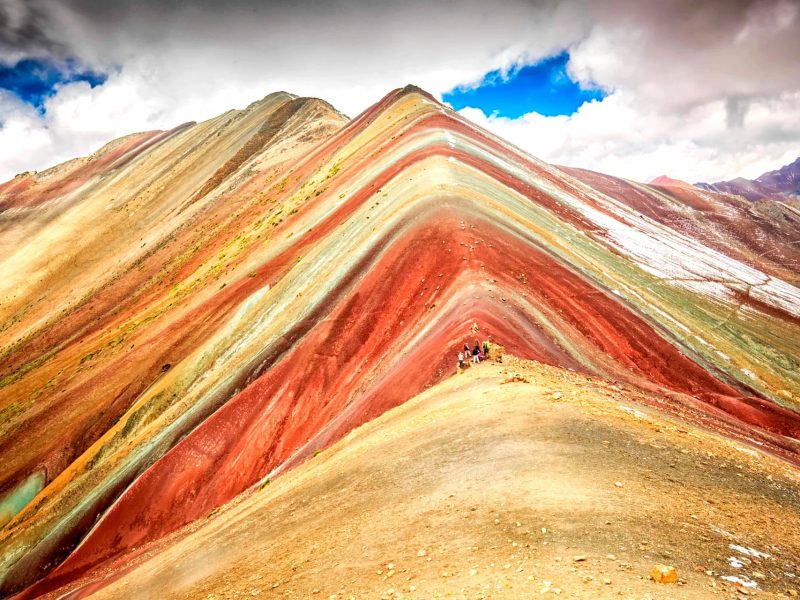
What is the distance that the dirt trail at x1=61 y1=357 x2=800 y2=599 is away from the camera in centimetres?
793

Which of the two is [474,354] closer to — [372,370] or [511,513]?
[372,370]

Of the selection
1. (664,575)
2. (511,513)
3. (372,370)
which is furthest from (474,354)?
(664,575)

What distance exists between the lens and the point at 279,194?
226 feet

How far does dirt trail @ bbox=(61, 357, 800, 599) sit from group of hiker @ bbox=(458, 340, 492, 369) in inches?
47.1

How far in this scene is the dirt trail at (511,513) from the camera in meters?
7.93

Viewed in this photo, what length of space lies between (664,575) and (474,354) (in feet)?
34.8

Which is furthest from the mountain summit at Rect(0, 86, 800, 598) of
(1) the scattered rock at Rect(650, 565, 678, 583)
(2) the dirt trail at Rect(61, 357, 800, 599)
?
(1) the scattered rock at Rect(650, 565, 678, 583)

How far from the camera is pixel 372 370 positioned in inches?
902

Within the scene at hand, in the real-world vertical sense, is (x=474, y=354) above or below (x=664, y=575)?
above

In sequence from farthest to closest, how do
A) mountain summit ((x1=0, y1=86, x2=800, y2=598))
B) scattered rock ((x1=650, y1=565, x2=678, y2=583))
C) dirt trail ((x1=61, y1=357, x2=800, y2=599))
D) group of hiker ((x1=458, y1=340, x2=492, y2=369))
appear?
group of hiker ((x1=458, y1=340, x2=492, y2=369))
mountain summit ((x1=0, y1=86, x2=800, y2=598))
dirt trail ((x1=61, y1=357, x2=800, y2=599))
scattered rock ((x1=650, y1=565, x2=678, y2=583))

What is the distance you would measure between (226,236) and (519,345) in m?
56.7

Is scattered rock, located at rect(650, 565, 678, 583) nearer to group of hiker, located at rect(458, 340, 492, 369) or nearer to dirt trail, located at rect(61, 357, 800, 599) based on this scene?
dirt trail, located at rect(61, 357, 800, 599)

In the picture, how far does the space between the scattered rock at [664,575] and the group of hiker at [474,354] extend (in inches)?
396

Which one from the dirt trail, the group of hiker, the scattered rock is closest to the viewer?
the scattered rock
